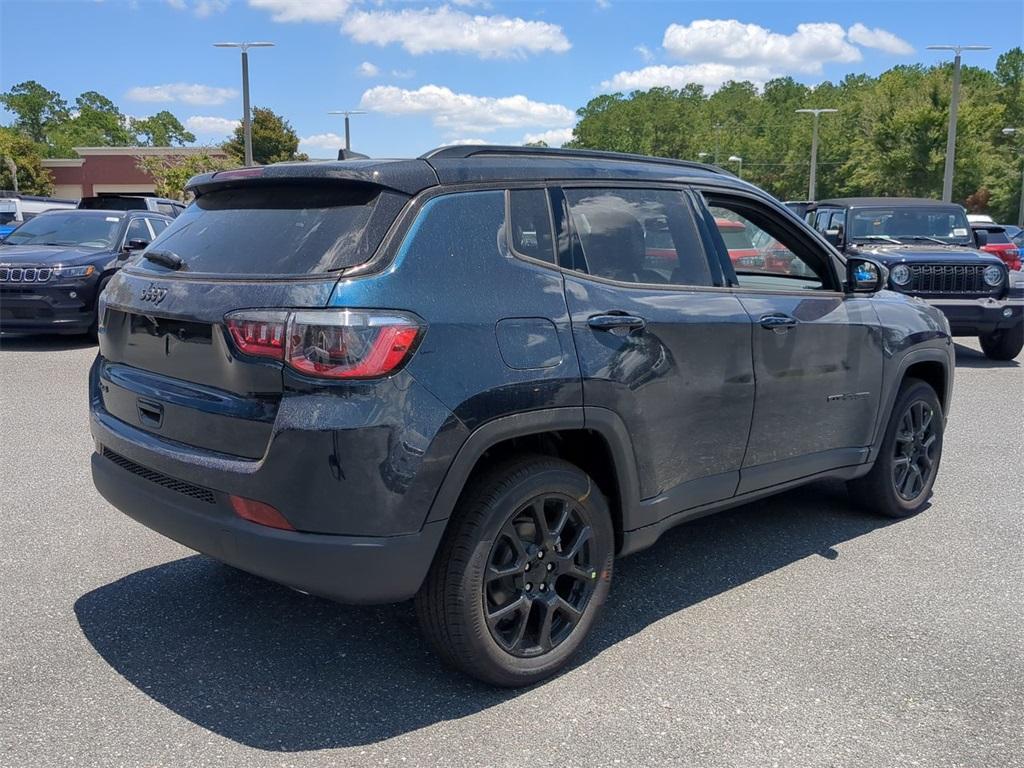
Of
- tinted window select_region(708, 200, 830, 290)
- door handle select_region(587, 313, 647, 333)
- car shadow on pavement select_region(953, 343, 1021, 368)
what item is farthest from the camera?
car shadow on pavement select_region(953, 343, 1021, 368)

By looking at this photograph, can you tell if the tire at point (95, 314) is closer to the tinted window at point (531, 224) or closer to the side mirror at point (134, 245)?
the side mirror at point (134, 245)

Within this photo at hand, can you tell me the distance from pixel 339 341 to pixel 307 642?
1449mm

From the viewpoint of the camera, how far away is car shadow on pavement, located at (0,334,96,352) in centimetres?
1141

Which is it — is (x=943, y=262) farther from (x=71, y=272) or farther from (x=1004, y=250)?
(x=71, y=272)

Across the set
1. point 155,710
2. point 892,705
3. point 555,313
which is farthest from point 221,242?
point 892,705

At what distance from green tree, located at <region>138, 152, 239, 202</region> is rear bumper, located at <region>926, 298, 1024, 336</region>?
102 feet

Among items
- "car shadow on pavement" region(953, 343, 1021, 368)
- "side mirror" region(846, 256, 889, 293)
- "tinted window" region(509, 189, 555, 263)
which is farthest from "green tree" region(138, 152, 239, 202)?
"tinted window" region(509, 189, 555, 263)

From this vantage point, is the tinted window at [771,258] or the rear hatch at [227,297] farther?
the tinted window at [771,258]

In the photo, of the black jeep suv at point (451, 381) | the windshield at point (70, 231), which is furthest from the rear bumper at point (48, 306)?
the black jeep suv at point (451, 381)

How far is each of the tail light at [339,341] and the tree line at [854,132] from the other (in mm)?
45189

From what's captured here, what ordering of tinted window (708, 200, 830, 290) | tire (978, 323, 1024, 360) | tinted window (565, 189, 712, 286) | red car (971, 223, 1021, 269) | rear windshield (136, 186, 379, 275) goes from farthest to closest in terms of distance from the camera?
red car (971, 223, 1021, 269) → tire (978, 323, 1024, 360) → tinted window (708, 200, 830, 290) → tinted window (565, 189, 712, 286) → rear windshield (136, 186, 379, 275)

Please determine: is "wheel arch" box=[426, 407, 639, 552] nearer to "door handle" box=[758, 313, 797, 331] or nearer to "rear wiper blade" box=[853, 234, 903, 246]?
"door handle" box=[758, 313, 797, 331]

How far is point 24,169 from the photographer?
5828 cm

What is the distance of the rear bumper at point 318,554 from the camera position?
2.83 m
